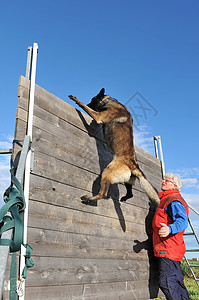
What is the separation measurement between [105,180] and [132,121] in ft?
3.28

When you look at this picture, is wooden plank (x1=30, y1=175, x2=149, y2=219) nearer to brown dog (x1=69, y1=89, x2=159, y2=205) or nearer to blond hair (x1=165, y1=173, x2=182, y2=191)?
brown dog (x1=69, y1=89, x2=159, y2=205)

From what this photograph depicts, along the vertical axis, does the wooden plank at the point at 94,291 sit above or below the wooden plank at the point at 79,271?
below

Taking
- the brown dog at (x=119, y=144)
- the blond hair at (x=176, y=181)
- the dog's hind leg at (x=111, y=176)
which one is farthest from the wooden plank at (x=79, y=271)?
the blond hair at (x=176, y=181)

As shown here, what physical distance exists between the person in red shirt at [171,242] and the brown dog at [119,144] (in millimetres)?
250

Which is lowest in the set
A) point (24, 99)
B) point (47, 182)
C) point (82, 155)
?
point (47, 182)

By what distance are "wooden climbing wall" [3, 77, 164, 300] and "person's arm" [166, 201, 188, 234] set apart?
1.80ft

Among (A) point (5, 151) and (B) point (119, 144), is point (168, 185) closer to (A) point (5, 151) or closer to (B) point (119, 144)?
(B) point (119, 144)

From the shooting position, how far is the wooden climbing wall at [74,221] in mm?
A: 2195

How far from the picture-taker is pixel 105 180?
2.81 metres

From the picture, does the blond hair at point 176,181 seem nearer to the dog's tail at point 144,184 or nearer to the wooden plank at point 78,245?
the dog's tail at point 144,184

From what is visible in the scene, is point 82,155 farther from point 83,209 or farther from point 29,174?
point 29,174

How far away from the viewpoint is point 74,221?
8.36ft

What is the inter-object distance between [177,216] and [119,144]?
1143mm

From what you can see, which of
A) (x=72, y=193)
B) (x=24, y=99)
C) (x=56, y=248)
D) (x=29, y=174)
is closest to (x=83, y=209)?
(x=72, y=193)
